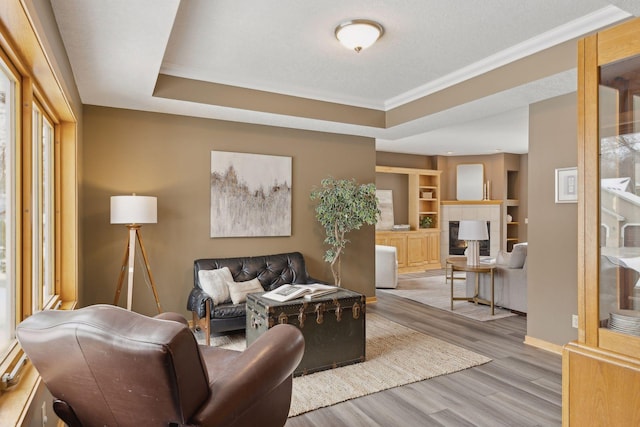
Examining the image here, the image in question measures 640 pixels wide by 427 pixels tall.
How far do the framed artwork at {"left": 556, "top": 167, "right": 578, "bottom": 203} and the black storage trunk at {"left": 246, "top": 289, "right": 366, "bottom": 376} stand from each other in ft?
7.09

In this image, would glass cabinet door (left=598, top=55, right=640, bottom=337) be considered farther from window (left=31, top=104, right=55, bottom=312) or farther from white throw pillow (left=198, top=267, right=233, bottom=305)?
white throw pillow (left=198, top=267, right=233, bottom=305)

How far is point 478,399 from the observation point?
2.83 m

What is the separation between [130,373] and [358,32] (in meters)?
2.64

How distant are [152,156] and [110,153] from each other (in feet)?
1.36

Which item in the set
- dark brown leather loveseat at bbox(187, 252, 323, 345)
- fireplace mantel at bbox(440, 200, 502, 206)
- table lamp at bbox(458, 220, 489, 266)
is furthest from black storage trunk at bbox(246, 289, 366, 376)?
fireplace mantel at bbox(440, 200, 502, 206)

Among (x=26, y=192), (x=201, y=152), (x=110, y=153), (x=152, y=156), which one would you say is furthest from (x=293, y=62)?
(x=26, y=192)

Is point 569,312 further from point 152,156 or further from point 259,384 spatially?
point 152,156

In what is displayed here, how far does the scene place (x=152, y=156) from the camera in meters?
4.40

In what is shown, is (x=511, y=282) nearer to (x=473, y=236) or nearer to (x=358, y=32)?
(x=473, y=236)

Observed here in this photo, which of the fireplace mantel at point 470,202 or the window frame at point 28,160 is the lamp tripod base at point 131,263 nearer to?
the window frame at point 28,160

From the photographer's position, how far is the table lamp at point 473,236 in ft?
17.6

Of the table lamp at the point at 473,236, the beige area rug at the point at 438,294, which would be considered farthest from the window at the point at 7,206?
the table lamp at the point at 473,236

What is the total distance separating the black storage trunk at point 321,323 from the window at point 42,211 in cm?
151

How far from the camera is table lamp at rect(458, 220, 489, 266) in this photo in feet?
17.6
